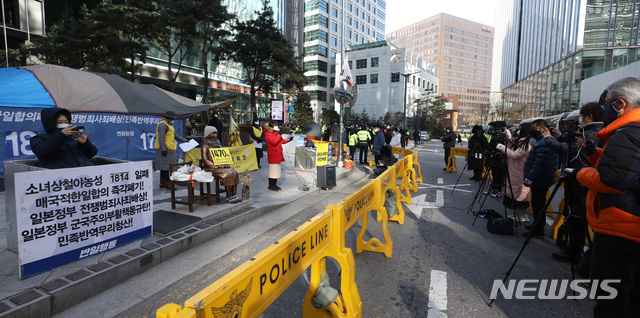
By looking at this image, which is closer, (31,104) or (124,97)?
(31,104)

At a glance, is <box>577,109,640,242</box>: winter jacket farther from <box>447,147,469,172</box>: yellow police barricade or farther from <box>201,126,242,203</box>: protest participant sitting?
<box>447,147,469,172</box>: yellow police barricade

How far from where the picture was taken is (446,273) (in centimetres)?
390

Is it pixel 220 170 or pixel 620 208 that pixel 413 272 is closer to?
pixel 620 208

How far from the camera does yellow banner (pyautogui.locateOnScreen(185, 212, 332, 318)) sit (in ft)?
4.70

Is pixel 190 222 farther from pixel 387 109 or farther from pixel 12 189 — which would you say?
pixel 387 109

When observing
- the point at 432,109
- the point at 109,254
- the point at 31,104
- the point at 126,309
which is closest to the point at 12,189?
the point at 109,254

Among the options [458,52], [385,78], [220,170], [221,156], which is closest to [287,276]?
[220,170]

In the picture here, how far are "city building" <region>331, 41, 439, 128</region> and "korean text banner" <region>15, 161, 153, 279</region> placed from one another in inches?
2384

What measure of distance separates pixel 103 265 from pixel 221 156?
3.23 m

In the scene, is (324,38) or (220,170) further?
(324,38)

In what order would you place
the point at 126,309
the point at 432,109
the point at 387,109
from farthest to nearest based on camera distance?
the point at 387,109, the point at 432,109, the point at 126,309

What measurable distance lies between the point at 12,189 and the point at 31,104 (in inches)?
223

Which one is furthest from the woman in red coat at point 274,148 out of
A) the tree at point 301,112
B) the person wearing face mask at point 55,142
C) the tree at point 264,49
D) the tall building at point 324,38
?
the tall building at point 324,38

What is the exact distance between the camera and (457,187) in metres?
9.72
